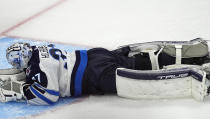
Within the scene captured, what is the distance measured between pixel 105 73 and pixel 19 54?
396 millimetres

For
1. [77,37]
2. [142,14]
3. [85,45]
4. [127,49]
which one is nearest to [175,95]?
[127,49]

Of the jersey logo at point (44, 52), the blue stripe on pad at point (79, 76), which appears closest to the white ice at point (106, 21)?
the blue stripe on pad at point (79, 76)

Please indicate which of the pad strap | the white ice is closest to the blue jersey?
the white ice

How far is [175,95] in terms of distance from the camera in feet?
4.92

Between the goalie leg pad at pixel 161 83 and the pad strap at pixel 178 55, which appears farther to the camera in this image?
the pad strap at pixel 178 55

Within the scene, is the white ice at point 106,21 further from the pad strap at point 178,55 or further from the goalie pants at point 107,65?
the pad strap at point 178,55

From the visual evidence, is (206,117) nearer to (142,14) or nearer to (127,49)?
(127,49)

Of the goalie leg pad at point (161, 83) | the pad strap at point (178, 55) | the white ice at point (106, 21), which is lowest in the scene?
the goalie leg pad at point (161, 83)

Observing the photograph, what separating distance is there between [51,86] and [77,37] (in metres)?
0.83

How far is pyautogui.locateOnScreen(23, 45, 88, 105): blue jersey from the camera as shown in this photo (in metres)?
1.50

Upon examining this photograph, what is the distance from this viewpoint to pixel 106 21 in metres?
2.49

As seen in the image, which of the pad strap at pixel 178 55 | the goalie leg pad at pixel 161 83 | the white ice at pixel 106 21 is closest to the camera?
the goalie leg pad at pixel 161 83

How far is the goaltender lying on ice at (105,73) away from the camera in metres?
1.49

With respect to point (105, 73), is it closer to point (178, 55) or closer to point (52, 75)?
point (52, 75)
